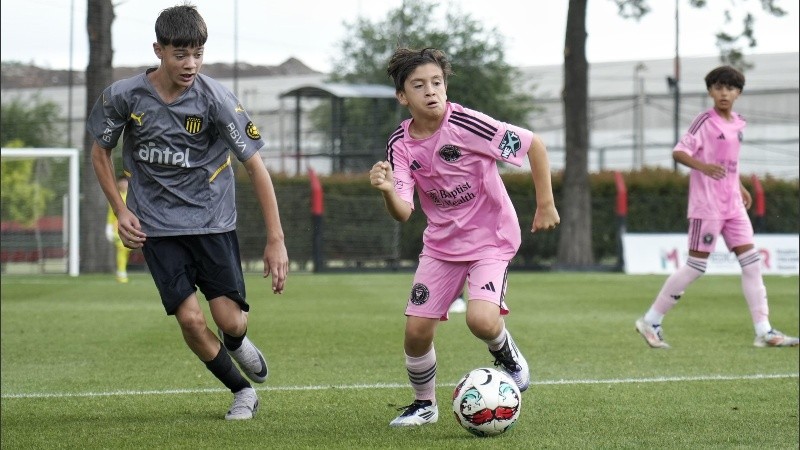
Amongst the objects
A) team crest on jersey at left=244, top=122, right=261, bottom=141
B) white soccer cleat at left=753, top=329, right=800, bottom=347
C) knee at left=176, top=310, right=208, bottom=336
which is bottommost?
white soccer cleat at left=753, top=329, right=800, bottom=347

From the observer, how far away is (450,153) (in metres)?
6.45

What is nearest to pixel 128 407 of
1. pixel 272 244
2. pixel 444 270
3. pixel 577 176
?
pixel 272 244

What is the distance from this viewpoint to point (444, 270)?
6551 mm

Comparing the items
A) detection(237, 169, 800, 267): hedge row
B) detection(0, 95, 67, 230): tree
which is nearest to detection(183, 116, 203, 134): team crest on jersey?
detection(0, 95, 67, 230): tree

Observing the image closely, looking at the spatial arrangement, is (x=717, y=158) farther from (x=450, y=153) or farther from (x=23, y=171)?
(x=23, y=171)

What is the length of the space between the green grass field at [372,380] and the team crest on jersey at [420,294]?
62cm

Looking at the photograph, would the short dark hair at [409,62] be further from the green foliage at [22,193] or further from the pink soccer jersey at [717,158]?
the green foliage at [22,193]

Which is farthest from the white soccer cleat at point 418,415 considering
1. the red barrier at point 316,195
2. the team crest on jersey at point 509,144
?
the red barrier at point 316,195

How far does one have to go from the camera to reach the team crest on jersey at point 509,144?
6.46 m

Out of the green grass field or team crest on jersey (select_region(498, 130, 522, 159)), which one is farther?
team crest on jersey (select_region(498, 130, 522, 159))

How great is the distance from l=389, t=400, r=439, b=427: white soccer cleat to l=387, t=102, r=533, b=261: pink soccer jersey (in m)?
0.74

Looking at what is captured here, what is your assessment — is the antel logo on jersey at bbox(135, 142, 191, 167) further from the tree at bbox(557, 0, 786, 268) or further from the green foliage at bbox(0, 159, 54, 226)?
the tree at bbox(557, 0, 786, 268)

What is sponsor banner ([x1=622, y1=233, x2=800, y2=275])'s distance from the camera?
899 inches

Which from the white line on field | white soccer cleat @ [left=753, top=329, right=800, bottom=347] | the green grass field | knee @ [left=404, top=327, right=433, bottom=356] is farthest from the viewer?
white soccer cleat @ [left=753, top=329, right=800, bottom=347]
